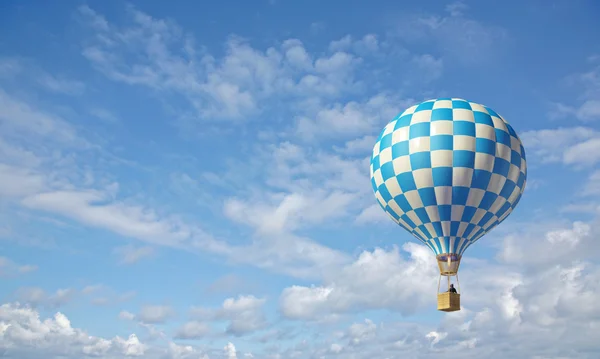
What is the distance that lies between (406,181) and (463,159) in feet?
11.9

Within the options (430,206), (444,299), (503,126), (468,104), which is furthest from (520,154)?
(444,299)

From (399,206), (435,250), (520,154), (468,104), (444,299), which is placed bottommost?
(444,299)

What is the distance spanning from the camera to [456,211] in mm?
36500

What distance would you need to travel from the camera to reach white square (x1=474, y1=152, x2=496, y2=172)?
36.1 m

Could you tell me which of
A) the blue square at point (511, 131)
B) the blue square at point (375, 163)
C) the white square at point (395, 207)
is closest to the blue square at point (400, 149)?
the blue square at point (375, 163)

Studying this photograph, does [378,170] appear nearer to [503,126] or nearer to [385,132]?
[385,132]

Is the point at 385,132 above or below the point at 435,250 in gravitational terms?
above

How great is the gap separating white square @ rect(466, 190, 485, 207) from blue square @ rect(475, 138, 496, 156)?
235 cm

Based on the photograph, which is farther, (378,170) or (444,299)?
(378,170)

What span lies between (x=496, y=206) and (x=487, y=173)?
2527 mm

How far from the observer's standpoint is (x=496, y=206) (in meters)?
37.4

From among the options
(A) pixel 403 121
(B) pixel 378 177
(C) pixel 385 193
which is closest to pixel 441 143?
(A) pixel 403 121

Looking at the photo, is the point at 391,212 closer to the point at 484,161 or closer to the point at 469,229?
the point at 469,229

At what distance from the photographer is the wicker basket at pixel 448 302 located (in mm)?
35469
